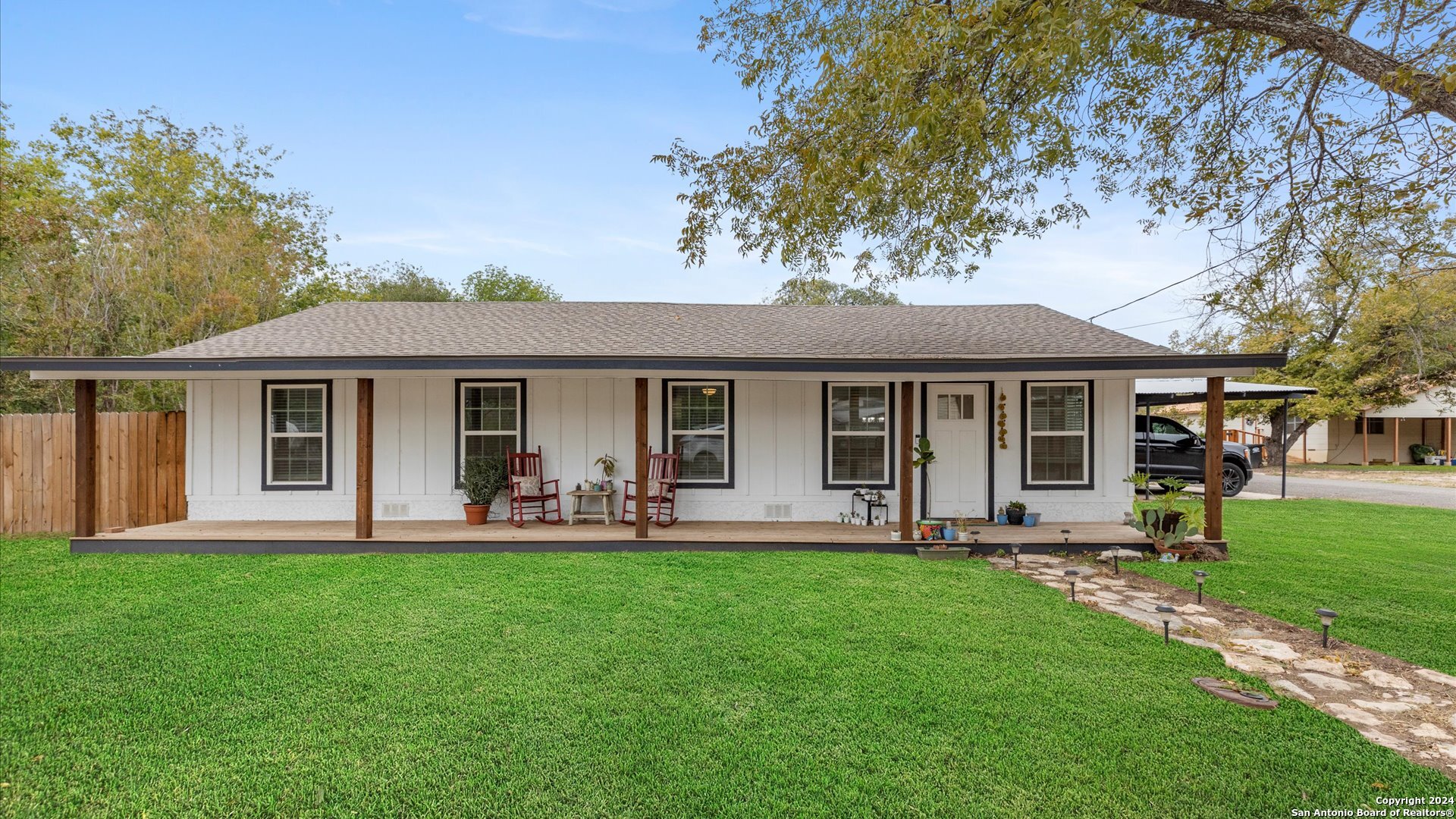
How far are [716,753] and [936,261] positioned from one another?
6.87m

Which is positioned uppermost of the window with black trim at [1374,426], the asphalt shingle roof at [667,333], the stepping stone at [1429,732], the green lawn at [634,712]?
the asphalt shingle roof at [667,333]

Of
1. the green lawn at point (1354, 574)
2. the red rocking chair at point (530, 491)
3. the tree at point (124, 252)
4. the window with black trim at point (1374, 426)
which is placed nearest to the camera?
the green lawn at point (1354, 574)

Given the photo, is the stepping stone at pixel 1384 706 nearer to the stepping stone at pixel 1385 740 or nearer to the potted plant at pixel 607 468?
the stepping stone at pixel 1385 740

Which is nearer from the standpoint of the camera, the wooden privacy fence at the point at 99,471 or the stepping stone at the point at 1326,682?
the stepping stone at the point at 1326,682

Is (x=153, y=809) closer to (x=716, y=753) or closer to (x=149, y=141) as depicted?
(x=716, y=753)

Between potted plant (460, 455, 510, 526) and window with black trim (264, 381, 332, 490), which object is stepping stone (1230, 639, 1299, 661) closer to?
potted plant (460, 455, 510, 526)

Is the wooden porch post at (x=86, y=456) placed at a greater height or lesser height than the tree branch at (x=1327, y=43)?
lesser

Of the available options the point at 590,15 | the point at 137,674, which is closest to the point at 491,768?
the point at 137,674

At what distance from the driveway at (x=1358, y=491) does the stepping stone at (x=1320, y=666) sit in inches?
404

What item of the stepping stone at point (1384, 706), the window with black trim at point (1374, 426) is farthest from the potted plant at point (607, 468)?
the window with black trim at point (1374, 426)

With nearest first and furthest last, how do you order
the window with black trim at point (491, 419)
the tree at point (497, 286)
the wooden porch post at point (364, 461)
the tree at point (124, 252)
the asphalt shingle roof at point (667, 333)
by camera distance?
1. the wooden porch post at point (364, 461)
2. the asphalt shingle roof at point (667, 333)
3. the window with black trim at point (491, 419)
4. the tree at point (124, 252)
5. the tree at point (497, 286)

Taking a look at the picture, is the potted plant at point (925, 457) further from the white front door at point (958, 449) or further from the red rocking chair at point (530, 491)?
the red rocking chair at point (530, 491)

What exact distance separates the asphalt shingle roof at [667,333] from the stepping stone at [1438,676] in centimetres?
346

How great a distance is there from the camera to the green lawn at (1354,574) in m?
4.27
